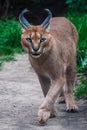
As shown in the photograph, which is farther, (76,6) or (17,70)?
(76,6)

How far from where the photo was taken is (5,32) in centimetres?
1462

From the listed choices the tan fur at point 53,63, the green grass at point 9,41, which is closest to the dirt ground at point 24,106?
the tan fur at point 53,63

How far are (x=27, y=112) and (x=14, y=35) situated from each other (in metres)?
5.66

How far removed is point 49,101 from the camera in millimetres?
8000

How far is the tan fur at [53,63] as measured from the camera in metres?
7.97

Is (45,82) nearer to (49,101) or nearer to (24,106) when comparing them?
(49,101)

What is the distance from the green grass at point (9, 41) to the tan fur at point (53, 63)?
381 centimetres

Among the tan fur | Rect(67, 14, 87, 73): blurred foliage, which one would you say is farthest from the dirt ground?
Rect(67, 14, 87, 73): blurred foliage

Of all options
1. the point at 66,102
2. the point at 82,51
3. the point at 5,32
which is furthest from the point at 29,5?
the point at 66,102

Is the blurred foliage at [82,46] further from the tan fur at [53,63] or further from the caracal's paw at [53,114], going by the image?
the caracal's paw at [53,114]

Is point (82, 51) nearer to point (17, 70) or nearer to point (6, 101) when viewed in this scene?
point (17, 70)

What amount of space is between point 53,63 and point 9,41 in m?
6.00

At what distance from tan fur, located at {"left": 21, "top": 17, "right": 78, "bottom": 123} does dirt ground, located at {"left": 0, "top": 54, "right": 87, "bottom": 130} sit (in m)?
0.18

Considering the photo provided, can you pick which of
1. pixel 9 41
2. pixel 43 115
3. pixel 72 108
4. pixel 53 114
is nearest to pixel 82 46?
pixel 9 41
